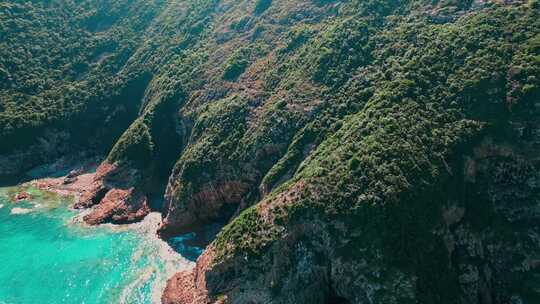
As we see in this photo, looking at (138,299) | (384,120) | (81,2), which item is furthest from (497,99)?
(81,2)

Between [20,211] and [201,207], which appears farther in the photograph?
[20,211]

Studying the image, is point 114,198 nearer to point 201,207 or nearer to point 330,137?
point 201,207

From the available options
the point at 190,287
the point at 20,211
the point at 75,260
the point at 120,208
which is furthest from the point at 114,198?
the point at 190,287

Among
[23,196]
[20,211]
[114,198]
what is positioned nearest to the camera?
[114,198]

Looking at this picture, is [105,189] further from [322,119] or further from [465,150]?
[465,150]

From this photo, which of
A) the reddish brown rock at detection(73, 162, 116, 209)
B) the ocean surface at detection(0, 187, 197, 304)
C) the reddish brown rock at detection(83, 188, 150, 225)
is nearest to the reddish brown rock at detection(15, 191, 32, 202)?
the ocean surface at detection(0, 187, 197, 304)

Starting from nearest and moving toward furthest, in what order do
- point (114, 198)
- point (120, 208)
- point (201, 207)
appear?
point (201, 207), point (120, 208), point (114, 198)
